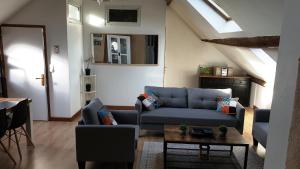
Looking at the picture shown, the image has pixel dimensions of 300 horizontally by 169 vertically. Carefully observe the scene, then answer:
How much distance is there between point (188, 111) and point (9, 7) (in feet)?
12.4

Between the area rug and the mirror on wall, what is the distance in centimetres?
251

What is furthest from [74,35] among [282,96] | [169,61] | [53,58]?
[282,96]

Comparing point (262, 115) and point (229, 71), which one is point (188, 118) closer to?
point (262, 115)

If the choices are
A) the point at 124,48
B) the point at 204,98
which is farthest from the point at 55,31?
the point at 204,98

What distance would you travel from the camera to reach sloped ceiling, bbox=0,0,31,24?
4.13m

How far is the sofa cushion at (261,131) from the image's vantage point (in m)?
3.46

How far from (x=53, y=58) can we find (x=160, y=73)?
246 centimetres

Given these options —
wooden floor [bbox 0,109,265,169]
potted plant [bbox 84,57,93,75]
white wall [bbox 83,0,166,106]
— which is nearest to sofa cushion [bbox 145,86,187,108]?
wooden floor [bbox 0,109,265,169]

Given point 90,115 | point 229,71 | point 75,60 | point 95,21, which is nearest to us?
point 90,115

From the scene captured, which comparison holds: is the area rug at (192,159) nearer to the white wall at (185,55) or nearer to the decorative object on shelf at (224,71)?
the decorative object on shelf at (224,71)

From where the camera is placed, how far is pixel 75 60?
5246mm

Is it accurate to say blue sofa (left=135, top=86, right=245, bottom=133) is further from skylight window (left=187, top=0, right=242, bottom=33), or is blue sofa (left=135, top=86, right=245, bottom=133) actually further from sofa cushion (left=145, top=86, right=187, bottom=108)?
skylight window (left=187, top=0, right=242, bottom=33)

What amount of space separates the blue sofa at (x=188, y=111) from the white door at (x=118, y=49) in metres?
1.45

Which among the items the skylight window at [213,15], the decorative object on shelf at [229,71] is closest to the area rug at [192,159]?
the skylight window at [213,15]
